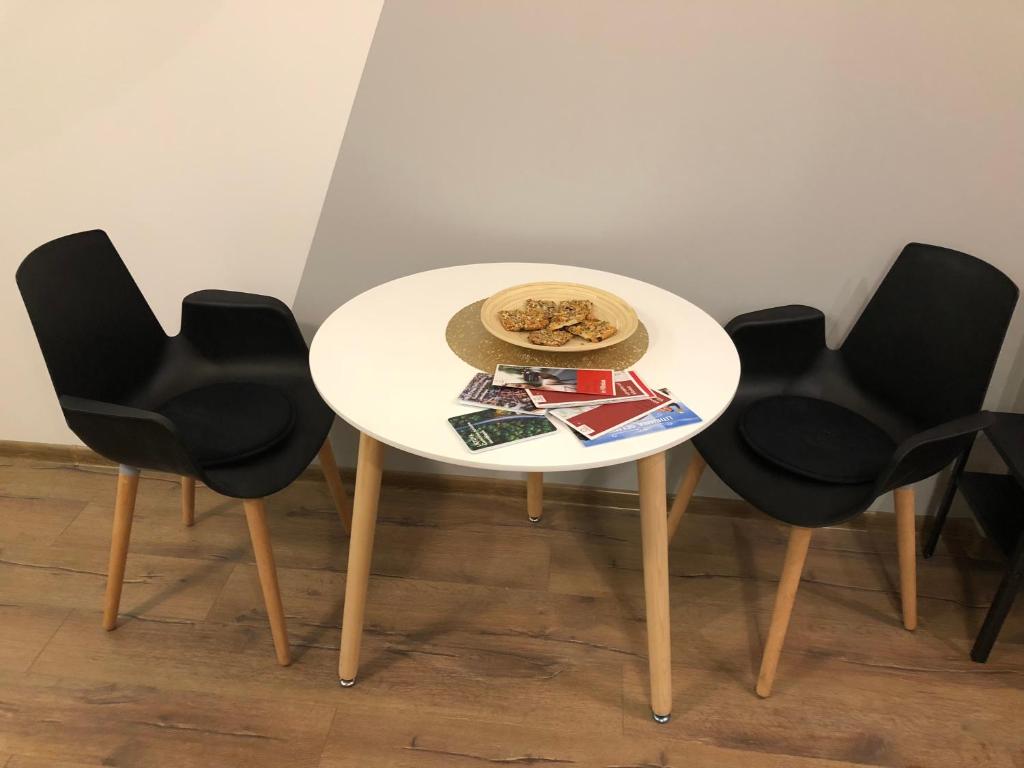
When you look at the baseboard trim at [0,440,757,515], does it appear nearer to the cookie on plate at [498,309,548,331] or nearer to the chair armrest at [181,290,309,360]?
the chair armrest at [181,290,309,360]

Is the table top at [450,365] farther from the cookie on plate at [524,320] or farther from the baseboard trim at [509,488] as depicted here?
the baseboard trim at [509,488]

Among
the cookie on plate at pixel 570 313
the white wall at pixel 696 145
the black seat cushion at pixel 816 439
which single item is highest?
the white wall at pixel 696 145

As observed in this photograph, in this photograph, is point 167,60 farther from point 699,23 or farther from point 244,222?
point 699,23

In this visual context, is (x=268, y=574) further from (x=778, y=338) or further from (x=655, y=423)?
(x=778, y=338)

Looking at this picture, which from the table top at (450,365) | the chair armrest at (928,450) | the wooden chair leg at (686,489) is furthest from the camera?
the wooden chair leg at (686,489)

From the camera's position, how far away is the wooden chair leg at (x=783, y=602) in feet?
5.03

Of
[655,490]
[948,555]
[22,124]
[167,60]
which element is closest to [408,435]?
[655,490]

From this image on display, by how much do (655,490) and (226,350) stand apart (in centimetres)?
115

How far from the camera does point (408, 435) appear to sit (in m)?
1.24

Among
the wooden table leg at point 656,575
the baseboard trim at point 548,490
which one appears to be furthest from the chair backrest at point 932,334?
the wooden table leg at point 656,575

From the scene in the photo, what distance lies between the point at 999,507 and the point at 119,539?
213 cm

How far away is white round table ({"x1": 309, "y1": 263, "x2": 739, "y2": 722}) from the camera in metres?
1.23

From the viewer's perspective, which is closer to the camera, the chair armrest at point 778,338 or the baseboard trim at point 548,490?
the chair armrest at point 778,338

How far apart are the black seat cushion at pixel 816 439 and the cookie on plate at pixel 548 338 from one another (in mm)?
499
